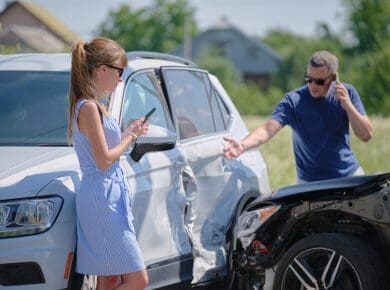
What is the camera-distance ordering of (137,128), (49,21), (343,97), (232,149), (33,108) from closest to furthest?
(137,128)
(33,108)
(232,149)
(343,97)
(49,21)

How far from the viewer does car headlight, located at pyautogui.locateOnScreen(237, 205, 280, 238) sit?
6.40 m

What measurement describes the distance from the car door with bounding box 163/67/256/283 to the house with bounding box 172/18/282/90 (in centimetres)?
11827

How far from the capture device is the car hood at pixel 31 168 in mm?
5285

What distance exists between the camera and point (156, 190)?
625cm

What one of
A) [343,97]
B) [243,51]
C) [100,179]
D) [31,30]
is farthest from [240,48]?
[100,179]

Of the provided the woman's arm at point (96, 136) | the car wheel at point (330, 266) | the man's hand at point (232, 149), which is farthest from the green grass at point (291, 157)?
the woman's arm at point (96, 136)

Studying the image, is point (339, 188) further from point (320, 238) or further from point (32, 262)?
point (32, 262)

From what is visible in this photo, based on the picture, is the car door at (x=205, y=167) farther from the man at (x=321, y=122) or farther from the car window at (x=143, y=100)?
the man at (x=321, y=122)

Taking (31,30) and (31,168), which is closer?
(31,168)

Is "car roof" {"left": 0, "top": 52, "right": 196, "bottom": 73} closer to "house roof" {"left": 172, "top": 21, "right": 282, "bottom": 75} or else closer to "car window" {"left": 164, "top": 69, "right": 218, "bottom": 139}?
"car window" {"left": 164, "top": 69, "right": 218, "bottom": 139}

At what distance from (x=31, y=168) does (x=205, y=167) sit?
1930 millimetres

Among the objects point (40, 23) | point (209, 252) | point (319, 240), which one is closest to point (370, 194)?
point (319, 240)

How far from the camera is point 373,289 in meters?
5.75

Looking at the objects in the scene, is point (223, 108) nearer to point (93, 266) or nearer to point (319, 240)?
point (319, 240)
